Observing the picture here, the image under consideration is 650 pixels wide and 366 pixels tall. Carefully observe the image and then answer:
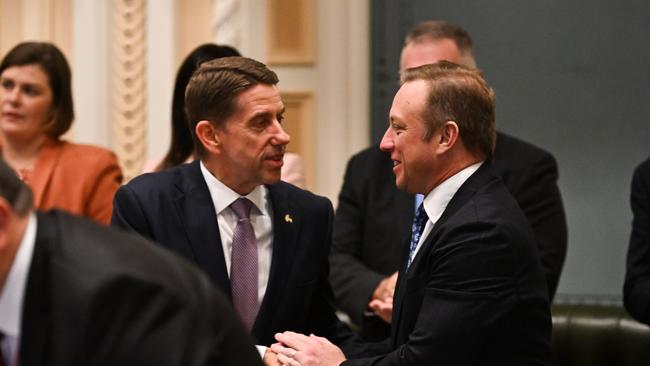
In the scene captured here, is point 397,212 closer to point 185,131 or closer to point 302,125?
point 185,131

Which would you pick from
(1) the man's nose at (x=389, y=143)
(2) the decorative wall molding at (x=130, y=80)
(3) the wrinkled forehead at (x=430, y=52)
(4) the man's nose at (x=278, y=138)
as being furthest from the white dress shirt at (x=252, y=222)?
(2) the decorative wall molding at (x=130, y=80)

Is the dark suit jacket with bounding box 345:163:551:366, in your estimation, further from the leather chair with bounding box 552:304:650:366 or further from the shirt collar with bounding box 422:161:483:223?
the leather chair with bounding box 552:304:650:366

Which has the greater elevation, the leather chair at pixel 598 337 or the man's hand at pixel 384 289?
the man's hand at pixel 384 289

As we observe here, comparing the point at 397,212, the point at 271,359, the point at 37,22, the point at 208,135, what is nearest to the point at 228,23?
the point at 37,22

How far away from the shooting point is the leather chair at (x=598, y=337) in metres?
5.08

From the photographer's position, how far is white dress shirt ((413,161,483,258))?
10.9 feet

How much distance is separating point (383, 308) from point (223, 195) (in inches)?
34.9

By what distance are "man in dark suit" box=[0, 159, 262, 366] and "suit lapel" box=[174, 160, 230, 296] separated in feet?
4.55

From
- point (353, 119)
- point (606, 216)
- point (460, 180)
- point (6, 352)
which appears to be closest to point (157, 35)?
point (353, 119)

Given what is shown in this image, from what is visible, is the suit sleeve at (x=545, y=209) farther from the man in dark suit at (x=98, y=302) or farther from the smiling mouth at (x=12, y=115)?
the man in dark suit at (x=98, y=302)

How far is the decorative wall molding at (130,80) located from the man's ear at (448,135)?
121 inches

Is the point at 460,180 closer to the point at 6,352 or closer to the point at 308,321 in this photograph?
the point at 308,321

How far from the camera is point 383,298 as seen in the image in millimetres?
4203

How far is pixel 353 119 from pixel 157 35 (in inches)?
41.3
